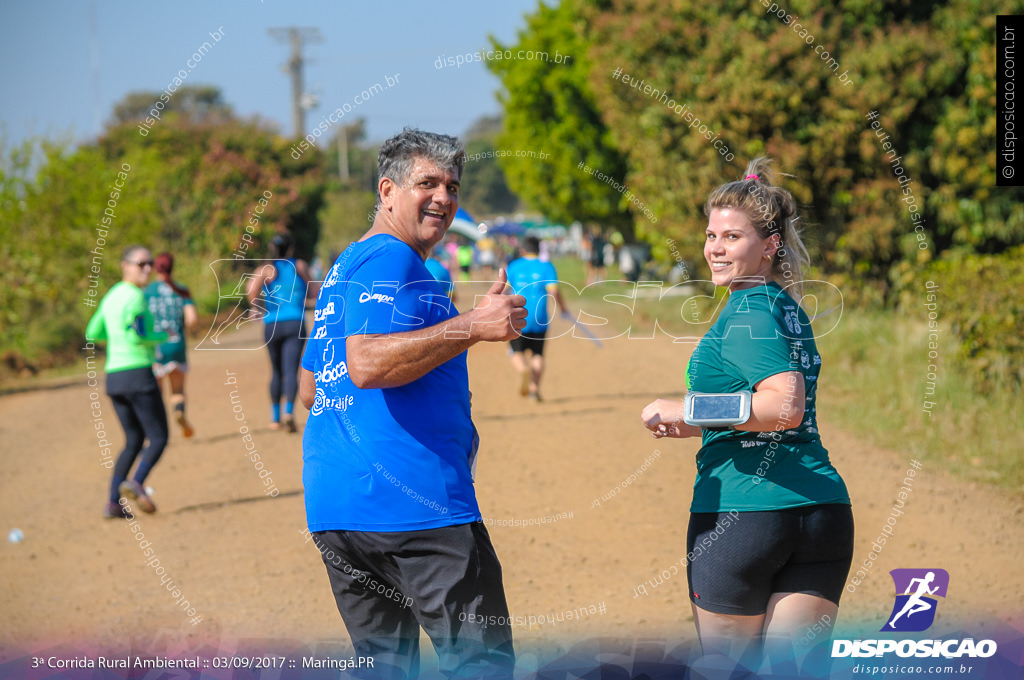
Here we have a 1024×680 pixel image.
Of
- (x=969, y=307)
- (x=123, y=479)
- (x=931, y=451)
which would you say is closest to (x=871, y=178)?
(x=969, y=307)

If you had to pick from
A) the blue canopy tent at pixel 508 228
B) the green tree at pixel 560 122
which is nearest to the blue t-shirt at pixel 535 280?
the green tree at pixel 560 122

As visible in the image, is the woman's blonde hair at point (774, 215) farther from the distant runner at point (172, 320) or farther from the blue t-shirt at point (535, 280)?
the blue t-shirt at point (535, 280)

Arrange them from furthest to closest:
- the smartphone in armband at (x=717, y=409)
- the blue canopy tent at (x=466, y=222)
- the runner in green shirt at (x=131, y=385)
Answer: the runner in green shirt at (x=131, y=385)
the blue canopy tent at (x=466, y=222)
the smartphone in armband at (x=717, y=409)

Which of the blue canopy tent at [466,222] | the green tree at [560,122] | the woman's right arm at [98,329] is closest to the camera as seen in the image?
the blue canopy tent at [466,222]

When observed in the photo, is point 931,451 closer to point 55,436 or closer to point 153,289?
point 153,289

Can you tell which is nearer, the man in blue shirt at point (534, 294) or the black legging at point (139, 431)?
the black legging at point (139, 431)

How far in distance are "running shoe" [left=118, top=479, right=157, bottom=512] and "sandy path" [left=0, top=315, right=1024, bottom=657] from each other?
136 mm

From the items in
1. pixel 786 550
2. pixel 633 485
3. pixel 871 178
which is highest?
pixel 871 178

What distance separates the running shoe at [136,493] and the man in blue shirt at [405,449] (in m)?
4.46

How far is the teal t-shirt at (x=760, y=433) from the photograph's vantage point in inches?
101

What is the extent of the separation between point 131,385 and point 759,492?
524 centimetres

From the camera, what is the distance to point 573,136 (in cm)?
2275

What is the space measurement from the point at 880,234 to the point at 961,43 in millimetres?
2367

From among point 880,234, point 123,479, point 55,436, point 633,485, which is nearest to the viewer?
point 123,479
